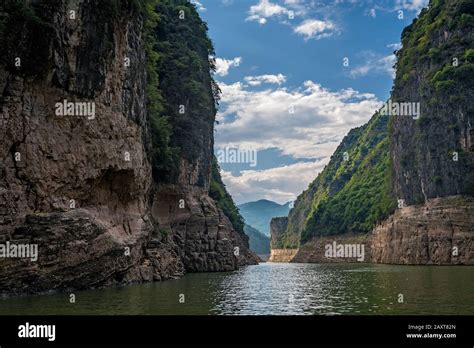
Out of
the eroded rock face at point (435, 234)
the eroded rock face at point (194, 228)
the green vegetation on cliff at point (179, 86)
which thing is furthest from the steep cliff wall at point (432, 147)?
the green vegetation on cliff at point (179, 86)

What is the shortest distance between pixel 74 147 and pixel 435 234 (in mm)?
56645

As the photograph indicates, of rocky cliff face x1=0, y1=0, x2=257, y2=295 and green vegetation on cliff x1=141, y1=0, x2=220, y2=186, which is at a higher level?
green vegetation on cliff x1=141, y1=0, x2=220, y2=186

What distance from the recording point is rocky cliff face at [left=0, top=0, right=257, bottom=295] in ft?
80.6

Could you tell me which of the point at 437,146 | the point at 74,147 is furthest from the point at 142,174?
the point at 437,146

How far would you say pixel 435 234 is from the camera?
69875mm

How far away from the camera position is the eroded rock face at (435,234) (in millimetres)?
65438

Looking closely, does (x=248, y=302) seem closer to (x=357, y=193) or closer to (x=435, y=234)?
(x=435, y=234)

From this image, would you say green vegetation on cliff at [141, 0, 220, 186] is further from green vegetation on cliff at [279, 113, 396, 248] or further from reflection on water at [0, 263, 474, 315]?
green vegetation on cliff at [279, 113, 396, 248]

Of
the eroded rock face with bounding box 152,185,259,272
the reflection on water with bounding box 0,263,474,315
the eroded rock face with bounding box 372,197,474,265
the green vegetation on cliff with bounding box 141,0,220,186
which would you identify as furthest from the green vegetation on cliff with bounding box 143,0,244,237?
the eroded rock face with bounding box 372,197,474,265

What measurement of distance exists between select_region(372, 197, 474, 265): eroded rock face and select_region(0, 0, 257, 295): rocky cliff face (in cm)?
4398

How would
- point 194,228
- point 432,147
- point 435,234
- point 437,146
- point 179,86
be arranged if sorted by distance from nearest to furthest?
point 194,228 < point 179,86 < point 435,234 < point 437,146 < point 432,147

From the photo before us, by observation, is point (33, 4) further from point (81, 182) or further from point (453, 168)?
point (453, 168)

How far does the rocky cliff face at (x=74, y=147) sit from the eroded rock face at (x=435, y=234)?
43979 mm

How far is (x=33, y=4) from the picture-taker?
83.8 feet
